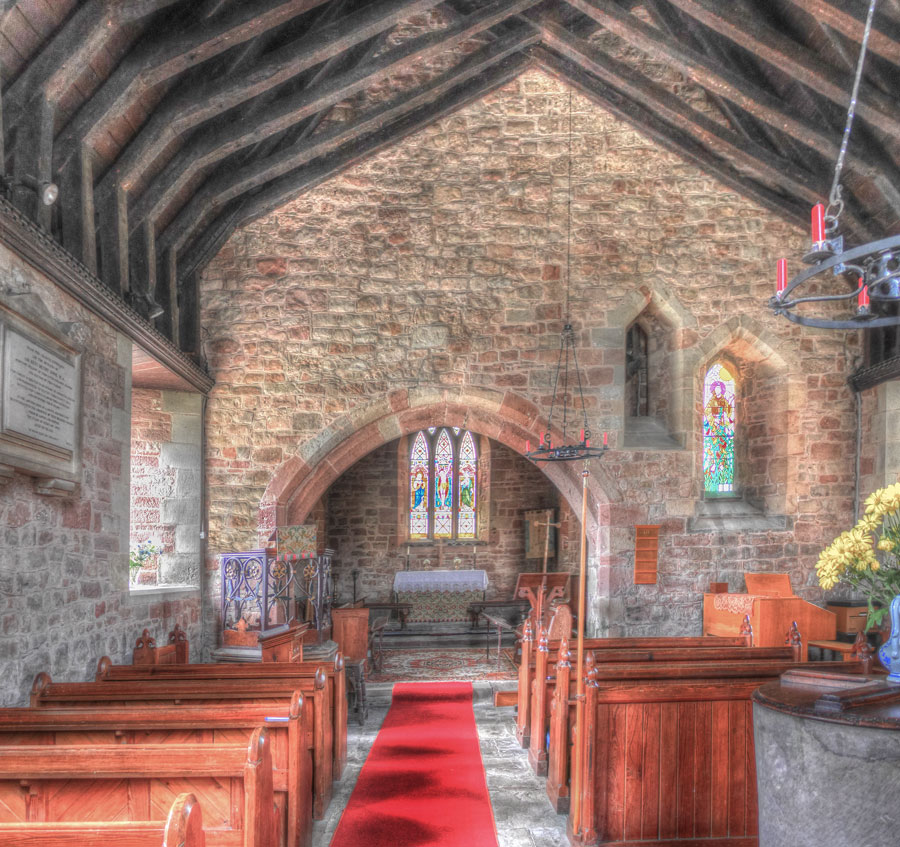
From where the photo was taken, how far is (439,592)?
12.0m

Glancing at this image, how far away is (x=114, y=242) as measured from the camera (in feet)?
19.0

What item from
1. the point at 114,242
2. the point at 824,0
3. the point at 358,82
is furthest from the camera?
the point at 358,82

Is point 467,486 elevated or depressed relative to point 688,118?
depressed

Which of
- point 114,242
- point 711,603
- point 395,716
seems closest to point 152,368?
point 114,242

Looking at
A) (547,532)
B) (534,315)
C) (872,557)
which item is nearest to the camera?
(872,557)

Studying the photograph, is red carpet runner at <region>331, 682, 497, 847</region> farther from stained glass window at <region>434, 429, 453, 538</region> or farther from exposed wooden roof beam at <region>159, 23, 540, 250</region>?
stained glass window at <region>434, 429, 453, 538</region>

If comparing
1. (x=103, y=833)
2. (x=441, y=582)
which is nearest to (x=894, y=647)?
(x=103, y=833)

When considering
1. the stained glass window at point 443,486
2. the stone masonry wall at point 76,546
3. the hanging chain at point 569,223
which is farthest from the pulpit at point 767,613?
the stained glass window at point 443,486

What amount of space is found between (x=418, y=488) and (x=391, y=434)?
4699mm

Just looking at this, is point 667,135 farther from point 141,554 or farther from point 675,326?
point 141,554

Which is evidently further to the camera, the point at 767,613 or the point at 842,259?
the point at 767,613

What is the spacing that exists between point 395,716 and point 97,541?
2.87 m

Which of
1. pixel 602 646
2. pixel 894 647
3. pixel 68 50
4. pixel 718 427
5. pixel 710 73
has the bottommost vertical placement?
pixel 602 646

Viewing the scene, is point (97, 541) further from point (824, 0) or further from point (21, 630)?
point (824, 0)
